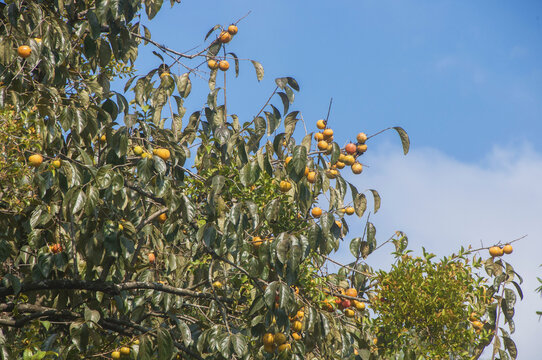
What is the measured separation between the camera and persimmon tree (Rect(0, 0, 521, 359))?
3504 millimetres

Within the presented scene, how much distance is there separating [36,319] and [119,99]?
4.53 feet

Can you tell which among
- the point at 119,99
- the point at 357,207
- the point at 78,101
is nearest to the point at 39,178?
the point at 78,101

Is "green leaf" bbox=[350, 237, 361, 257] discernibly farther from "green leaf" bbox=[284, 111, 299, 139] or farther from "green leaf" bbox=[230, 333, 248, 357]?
"green leaf" bbox=[230, 333, 248, 357]

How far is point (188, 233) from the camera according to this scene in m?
4.51

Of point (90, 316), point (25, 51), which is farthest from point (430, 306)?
point (25, 51)

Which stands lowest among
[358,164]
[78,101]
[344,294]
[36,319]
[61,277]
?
[36,319]

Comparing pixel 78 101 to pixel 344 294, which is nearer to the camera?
pixel 78 101

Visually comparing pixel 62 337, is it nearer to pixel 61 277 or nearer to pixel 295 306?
pixel 61 277

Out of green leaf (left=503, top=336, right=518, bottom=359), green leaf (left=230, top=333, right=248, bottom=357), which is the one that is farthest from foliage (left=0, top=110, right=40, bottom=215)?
green leaf (left=503, top=336, right=518, bottom=359)

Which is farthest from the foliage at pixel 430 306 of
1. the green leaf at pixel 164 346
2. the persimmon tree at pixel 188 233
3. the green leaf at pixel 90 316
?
the green leaf at pixel 90 316

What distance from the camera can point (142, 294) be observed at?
433 cm

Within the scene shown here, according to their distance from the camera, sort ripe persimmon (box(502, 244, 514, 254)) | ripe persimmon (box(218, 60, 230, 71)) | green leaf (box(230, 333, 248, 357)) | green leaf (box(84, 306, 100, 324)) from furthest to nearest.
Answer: ripe persimmon (box(218, 60, 230, 71)), ripe persimmon (box(502, 244, 514, 254)), green leaf (box(84, 306, 100, 324)), green leaf (box(230, 333, 248, 357))

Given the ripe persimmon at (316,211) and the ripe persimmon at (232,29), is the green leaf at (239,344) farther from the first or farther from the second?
the ripe persimmon at (232,29)

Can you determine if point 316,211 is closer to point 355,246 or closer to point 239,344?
point 355,246
